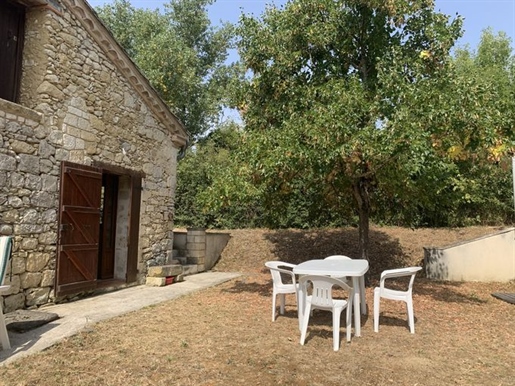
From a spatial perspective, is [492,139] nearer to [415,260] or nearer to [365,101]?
[365,101]

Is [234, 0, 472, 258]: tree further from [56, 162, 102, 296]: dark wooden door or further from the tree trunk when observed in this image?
[56, 162, 102, 296]: dark wooden door

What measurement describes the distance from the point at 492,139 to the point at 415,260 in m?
6.20

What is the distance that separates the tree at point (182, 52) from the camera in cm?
1716

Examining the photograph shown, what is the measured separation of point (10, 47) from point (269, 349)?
6.03 m

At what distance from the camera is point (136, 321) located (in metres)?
5.62

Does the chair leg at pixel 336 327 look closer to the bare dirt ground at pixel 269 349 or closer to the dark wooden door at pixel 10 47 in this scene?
the bare dirt ground at pixel 269 349

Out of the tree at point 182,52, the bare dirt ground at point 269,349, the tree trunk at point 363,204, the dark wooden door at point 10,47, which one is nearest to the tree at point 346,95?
the tree trunk at point 363,204

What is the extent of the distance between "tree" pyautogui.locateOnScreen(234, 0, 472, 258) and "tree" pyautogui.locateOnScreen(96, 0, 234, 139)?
9399mm

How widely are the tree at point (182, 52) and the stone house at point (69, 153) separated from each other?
9041 mm

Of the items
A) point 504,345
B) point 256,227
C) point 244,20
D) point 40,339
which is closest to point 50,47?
point 244,20

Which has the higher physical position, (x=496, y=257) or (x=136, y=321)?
(x=496, y=257)

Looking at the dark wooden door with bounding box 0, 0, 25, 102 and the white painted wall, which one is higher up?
the dark wooden door with bounding box 0, 0, 25, 102

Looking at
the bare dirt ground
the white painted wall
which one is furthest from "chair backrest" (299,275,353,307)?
the white painted wall

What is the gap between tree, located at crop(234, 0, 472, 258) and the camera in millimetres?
6383
